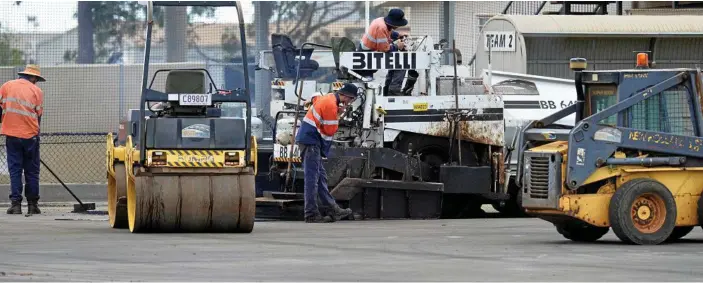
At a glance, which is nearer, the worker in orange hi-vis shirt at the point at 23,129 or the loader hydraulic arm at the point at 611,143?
the loader hydraulic arm at the point at 611,143

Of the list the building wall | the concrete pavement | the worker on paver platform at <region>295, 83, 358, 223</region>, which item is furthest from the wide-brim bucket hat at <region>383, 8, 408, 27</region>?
the building wall

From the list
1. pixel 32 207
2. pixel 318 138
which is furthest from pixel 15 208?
pixel 318 138

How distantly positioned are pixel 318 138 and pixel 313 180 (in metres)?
0.49

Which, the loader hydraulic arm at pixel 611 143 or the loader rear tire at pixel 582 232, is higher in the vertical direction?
the loader hydraulic arm at pixel 611 143

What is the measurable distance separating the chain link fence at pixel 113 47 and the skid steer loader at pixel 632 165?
30.1 ft

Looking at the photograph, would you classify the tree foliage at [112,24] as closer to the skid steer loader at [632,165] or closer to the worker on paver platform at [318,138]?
the worker on paver platform at [318,138]

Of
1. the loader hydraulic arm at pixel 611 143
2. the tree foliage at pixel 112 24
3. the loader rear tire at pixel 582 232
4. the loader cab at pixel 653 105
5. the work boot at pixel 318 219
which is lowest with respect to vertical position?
the work boot at pixel 318 219

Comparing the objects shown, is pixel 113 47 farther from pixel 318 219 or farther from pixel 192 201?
pixel 192 201

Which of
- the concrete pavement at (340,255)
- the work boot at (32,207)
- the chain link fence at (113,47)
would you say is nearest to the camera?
the concrete pavement at (340,255)

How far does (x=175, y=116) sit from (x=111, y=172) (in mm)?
1652

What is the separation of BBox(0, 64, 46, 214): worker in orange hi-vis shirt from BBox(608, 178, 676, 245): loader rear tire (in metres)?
7.85

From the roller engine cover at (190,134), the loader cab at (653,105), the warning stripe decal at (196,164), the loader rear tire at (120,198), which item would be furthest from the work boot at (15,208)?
the loader cab at (653,105)

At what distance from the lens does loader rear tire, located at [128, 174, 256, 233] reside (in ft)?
47.1

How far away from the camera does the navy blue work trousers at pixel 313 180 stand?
16719 mm
